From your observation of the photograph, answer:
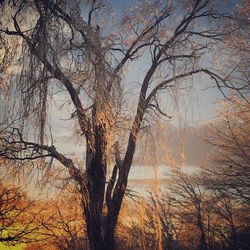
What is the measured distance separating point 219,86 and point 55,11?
4535mm

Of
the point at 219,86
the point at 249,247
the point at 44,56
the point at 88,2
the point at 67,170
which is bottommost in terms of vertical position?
the point at 249,247

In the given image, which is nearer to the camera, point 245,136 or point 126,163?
point 126,163

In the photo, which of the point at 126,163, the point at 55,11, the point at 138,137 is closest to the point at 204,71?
the point at 138,137

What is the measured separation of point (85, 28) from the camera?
13.6 ft

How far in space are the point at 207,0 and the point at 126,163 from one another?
157 inches

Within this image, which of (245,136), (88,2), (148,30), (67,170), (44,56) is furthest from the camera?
(245,136)

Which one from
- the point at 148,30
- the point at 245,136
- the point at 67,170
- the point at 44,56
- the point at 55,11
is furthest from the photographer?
the point at 245,136

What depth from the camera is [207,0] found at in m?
7.26

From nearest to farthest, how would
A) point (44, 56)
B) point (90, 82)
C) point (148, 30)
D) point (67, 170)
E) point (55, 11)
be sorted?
point (44, 56) < point (55, 11) < point (90, 82) < point (67, 170) < point (148, 30)

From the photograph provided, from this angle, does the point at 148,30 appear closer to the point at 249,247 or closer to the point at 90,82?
the point at 90,82

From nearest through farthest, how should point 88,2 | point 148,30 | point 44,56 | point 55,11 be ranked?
point 44,56
point 55,11
point 88,2
point 148,30

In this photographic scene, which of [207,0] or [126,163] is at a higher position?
[207,0]

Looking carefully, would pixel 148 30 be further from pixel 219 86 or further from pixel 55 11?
pixel 55 11

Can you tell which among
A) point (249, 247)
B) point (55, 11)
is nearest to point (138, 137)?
point (55, 11)
